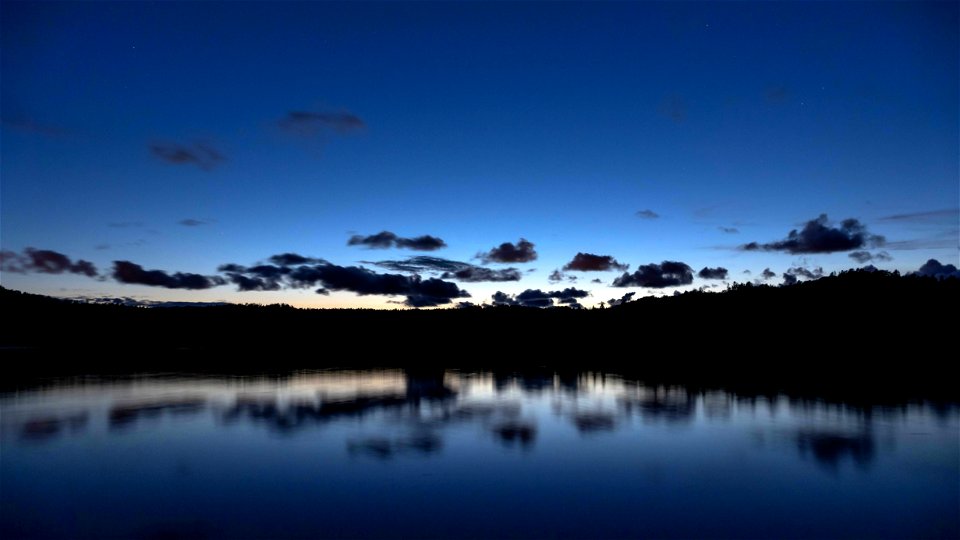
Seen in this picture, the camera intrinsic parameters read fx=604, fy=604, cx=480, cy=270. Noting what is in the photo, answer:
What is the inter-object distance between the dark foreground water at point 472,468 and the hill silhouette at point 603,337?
13839mm

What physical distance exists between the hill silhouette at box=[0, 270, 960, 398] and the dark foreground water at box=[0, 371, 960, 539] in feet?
45.4

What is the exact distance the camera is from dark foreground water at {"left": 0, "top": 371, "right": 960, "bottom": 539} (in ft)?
32.8

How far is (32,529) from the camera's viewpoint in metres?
9.46

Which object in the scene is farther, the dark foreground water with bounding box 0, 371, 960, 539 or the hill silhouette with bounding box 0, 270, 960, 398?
the hill silhouette with bounding box 0, 270, 960, 398

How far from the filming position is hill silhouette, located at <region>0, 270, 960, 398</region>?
41938 mm

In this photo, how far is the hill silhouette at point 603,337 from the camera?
41.9 m

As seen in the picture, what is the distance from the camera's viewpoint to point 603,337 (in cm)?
8331

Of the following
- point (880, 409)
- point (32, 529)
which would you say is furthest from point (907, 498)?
point (32, 529)

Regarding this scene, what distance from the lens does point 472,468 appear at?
1363cm

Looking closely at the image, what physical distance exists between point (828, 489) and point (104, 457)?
16.4 meters

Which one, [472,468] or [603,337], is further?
[603,337]

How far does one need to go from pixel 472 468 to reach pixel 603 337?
7194 centimetres

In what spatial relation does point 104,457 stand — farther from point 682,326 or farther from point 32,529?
point 682,326

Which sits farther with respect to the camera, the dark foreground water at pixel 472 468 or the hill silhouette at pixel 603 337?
the hill silhouette at pixel 603 337
